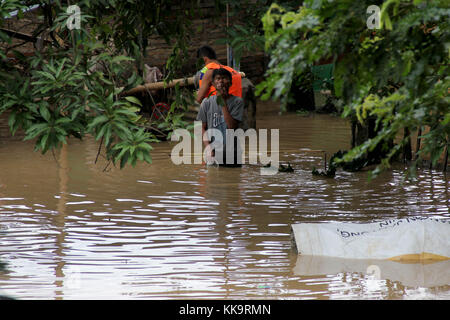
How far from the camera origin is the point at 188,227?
7.63 m

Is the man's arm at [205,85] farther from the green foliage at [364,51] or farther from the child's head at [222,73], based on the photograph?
the green foliage at [364,51]

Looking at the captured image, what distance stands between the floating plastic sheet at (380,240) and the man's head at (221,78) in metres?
4.45

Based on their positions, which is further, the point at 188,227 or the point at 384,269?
the point at 188,227

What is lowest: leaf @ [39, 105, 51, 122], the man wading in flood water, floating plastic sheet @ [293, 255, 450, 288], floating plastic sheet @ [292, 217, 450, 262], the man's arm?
floating plastic sheet @ [293, 255, 450, 288]

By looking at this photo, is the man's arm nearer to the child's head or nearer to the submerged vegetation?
the child's head

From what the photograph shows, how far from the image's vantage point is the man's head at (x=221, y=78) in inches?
421

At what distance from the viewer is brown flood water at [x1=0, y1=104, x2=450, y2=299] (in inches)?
226

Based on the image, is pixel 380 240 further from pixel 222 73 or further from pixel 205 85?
pixel 205 85

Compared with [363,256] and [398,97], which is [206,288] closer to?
[363,256]

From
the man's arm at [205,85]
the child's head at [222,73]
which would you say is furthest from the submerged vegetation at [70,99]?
the man's arm at [205,85]

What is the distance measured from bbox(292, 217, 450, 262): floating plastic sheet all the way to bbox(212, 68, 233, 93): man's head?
14.6ft

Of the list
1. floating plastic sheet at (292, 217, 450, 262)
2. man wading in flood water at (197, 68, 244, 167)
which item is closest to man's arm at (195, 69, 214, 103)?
man wading in flood water at (197, 68, 244, 167)

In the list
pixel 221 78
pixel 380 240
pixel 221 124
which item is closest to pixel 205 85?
pixel 221 78

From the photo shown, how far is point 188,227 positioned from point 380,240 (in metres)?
2.01
